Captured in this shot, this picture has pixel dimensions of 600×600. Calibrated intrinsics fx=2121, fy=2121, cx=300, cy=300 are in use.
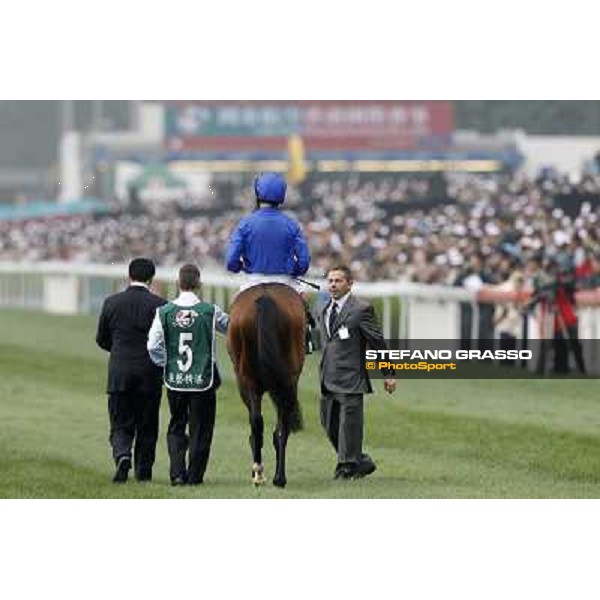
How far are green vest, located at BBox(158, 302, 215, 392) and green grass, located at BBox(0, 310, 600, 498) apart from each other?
0.66 m

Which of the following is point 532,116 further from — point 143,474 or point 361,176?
point 143,474

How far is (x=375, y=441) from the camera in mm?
15914

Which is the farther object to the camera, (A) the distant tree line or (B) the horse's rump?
(A) the distant tree line

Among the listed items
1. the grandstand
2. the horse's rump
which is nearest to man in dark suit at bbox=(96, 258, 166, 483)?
the horse's rump

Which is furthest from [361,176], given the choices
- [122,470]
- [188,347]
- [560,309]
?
[188,347]

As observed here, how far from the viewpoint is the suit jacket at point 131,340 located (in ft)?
42.8

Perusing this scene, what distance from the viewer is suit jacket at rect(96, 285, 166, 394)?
514 inches

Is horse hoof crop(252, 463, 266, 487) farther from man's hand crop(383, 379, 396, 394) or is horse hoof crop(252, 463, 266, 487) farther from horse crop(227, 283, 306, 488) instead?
man's hand crop(383, 379, 396, 394)

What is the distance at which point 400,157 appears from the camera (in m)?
23.4

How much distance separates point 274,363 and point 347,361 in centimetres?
69

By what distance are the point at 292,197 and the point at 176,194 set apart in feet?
5.56

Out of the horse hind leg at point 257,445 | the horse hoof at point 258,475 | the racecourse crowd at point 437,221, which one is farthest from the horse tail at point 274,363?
the racecourse crowd at point 437,221

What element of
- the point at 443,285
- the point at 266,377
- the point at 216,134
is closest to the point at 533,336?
the point at 443,285
